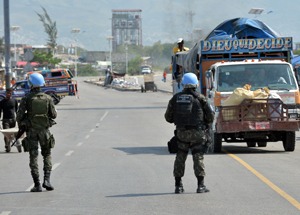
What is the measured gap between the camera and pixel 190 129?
1493 cm

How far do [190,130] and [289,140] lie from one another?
857 cm

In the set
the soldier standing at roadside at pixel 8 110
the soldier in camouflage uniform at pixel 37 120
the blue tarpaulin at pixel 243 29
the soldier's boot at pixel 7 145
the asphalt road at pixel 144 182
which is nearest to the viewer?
the asphalt road at pixel 144 182

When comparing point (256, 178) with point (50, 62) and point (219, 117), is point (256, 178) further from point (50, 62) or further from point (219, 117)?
point (50, 62)

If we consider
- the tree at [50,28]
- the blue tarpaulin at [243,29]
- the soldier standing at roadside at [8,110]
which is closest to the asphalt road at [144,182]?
the soldier standing at roadside at [8,110]

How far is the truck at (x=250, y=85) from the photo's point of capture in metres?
Result: 22.4

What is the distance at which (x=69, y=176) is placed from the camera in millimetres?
18062

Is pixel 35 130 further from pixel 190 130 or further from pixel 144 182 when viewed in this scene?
pixel 190 130

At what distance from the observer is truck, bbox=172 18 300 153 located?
22.4m

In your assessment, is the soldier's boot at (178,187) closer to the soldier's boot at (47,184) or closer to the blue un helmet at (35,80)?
the soldier's boot at (47,184)

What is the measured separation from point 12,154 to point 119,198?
10657 mm

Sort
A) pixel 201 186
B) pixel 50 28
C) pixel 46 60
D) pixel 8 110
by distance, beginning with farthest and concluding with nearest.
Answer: pixel 50 28, pixel 46 60, pixel 8 110, pixel 201 186

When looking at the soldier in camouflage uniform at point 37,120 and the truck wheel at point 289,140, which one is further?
the truck wheel at point 289,140

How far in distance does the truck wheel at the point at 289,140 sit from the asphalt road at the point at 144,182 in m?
0.31

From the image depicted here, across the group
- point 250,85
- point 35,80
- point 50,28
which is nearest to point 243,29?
point 250,85
